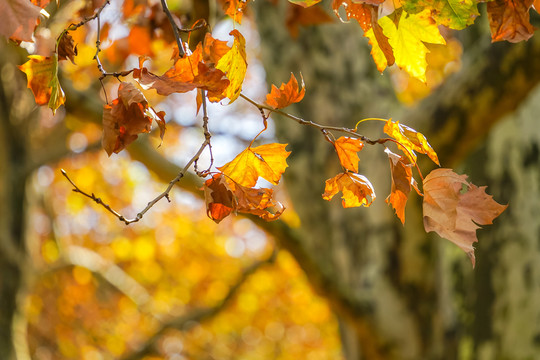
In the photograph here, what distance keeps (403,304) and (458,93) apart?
863mm

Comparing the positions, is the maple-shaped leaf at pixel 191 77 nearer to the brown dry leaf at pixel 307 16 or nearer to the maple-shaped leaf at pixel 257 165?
the maple-shaped leaf at pixel 257 165

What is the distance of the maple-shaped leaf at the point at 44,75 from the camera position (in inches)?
26.7

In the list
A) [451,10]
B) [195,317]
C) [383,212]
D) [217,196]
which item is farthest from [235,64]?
[195,317]

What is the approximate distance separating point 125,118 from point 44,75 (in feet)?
0.45

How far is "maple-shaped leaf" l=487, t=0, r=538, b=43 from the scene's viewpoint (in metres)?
0.67

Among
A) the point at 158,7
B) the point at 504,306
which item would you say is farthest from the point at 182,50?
the point at 504,306

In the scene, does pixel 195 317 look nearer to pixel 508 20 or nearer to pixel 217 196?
pixel 217 196

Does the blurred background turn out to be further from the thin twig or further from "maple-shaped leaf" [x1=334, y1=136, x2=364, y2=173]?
"maple-shaped leaf" [x1=334, y1=136, x2=364, y2=173]

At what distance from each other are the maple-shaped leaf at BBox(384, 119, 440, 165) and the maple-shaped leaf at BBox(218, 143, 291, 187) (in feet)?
0.49

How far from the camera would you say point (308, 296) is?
29.0 feet

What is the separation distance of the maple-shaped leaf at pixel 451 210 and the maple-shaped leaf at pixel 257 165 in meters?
0.20

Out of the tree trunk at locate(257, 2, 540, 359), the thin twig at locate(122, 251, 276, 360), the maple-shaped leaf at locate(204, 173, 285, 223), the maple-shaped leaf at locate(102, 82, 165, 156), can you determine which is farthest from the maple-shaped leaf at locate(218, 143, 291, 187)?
the thin twig at locate(122, 251, 276, 360)

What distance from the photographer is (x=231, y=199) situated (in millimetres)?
685

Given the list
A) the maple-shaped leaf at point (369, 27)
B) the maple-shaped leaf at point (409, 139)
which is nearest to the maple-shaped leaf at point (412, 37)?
the maple-shaped leaf at point (369, 27)
